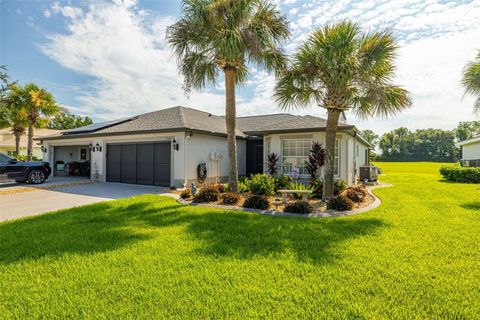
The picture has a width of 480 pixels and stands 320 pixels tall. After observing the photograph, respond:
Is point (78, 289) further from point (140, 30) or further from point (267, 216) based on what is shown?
point (140, 30)

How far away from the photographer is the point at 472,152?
24.0 metres

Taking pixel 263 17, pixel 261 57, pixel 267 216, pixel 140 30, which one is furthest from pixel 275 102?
pixel 140 30

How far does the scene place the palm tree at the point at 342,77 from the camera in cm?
825

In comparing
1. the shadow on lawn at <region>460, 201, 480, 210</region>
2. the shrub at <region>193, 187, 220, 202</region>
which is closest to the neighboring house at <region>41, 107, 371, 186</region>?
the shrub at <region>193, 187, 220, 202</region>

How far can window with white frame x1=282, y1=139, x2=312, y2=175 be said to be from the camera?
13.5 m

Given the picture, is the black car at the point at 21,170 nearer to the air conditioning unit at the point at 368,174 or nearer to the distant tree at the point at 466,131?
the air conditioning unit at the point at 368,174

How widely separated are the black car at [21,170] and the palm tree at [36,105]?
802cm

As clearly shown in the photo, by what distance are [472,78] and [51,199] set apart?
59.8ft

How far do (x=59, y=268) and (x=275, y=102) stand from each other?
8781 mm

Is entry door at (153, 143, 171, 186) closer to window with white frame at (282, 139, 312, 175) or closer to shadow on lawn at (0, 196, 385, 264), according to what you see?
shadow on lawn at (0, 196, 385, 264)

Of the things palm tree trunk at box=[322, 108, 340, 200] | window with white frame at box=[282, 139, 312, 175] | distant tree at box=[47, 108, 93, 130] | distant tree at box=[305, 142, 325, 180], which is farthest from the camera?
distant tree at box=[47, 108, 93, 130]

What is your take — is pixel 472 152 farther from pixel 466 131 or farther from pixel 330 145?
pixel 466 131

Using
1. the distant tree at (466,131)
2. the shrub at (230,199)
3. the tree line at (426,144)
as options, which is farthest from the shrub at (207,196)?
the distant tree at (466,131)

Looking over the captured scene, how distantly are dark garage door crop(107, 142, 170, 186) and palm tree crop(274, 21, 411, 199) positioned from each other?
22.7 ft
